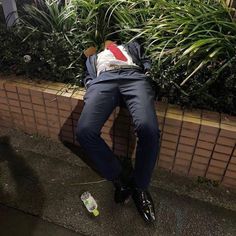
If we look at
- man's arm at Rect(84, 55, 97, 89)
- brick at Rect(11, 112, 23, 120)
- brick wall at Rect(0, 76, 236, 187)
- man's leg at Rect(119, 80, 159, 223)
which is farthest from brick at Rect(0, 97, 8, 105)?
man's leg at Rect(119, 80, 159, 223)

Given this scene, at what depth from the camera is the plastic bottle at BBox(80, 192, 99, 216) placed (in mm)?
2455

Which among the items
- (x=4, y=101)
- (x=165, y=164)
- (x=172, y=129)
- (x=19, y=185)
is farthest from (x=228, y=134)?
(x=4, y=101)

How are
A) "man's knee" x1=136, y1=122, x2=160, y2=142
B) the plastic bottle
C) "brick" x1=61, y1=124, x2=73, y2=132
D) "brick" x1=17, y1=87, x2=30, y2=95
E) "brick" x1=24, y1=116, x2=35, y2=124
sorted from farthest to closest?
"brick" x1=24, y1=116, x2=35, y2=124 → "brick" x1=61, y1=124, x2=73, y2=132 → "brick" x1=17, y1=87, x2=30, y2=95 → the plastic bottle → "man's knee" x1=136, y1=122, x2=160, y2=142

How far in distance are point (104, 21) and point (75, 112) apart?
3.21 feet

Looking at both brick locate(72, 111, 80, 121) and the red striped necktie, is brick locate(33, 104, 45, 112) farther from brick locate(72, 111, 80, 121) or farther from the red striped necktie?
the red striped necktie

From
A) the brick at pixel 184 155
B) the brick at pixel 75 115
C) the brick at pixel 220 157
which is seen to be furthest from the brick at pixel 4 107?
the brick at pixel 220 157

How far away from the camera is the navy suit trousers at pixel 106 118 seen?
7.00 feet

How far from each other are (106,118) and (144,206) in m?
0.82

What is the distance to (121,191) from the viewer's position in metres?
2.51

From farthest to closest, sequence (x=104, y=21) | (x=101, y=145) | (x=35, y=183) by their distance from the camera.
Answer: (x=104, y=21), (x=35, y=183), (x=101, y=145)

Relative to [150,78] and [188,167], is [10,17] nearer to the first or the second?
[150,78]

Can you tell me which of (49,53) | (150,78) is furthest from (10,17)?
(150,78)

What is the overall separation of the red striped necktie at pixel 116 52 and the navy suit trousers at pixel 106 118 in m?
0.26

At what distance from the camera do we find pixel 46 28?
302 cm
